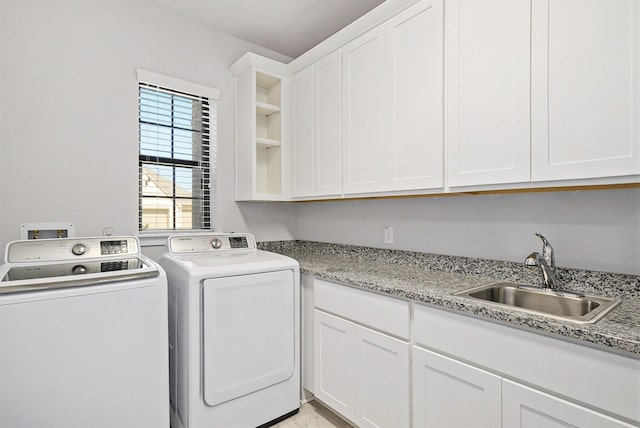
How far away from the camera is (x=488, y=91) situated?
4.88ft

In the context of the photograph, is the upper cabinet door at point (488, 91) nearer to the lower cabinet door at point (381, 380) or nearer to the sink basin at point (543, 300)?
the sink basin at point (543, 300)

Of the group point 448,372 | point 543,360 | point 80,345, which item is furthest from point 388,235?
point 80,345

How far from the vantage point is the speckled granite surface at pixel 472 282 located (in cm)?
100

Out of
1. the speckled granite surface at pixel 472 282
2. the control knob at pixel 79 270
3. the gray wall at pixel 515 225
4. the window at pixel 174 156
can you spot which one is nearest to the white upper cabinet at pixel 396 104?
the gray wall at pixel 515 225

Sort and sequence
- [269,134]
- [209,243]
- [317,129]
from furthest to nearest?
1. [269,134]
2. [317,129]
3. [209,243]

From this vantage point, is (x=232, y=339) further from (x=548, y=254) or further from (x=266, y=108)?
(x=266, y=108)

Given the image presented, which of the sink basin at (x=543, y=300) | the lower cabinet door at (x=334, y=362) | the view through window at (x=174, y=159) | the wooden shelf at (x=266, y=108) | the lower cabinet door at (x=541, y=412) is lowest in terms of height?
the lower cabinet door at (x=334, y=362)

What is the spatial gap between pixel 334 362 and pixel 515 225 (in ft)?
4.04

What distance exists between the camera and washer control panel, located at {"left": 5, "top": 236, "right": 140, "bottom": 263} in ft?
5.55

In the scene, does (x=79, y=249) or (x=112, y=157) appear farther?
(x=112, y=157)

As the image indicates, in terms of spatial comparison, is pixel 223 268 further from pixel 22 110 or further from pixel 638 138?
pixel 638 138

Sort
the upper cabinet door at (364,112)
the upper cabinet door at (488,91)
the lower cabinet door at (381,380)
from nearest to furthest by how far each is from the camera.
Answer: the upper cabinet door at (488,91) < the lower cabinet door at (381,380) < the upper cabinet door at (364,112)

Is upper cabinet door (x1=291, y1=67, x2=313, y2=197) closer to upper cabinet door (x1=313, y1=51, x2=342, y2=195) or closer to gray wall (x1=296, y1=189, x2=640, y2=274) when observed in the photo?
upper cabinet door (x1=313, y1=51, x2=342, y2=195)

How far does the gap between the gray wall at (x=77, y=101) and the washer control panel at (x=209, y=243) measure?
350mm
